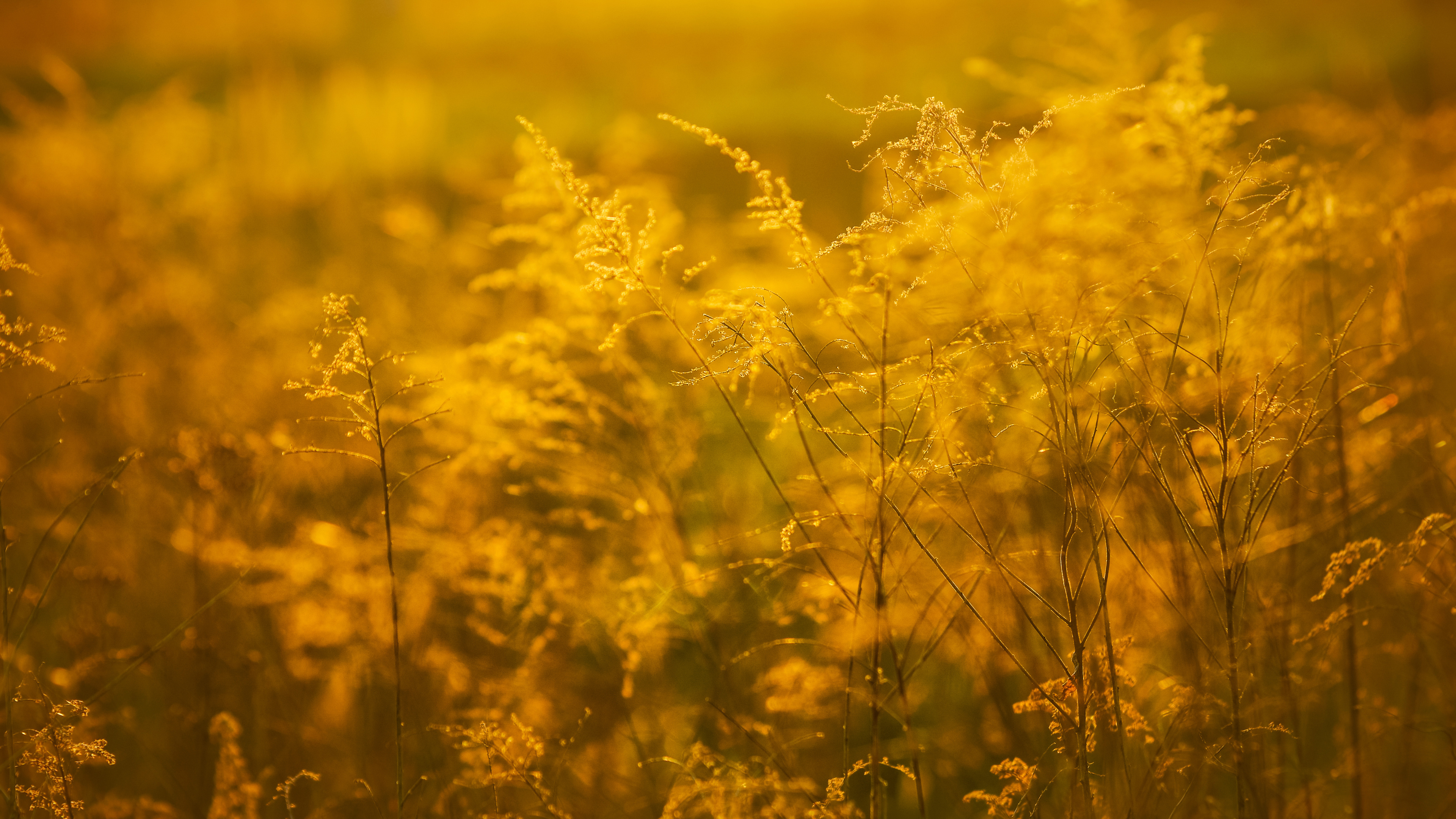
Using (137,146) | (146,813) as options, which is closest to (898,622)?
(146,813)

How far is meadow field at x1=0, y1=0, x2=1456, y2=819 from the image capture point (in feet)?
3.94

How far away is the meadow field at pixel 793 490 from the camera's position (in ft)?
3.94

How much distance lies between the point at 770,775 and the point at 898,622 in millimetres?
615

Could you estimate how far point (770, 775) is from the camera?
4.48 ft

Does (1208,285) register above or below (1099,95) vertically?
above

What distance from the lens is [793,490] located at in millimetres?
2111

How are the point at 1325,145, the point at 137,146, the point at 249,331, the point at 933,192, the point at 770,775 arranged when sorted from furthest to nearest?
the point at 137,146, the point at 249,331, the point at 1325,145, the point at 933,192, the point at 770,775

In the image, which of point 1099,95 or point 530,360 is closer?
point 1099,95

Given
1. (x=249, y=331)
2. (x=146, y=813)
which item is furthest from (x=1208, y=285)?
(x=249, y=331)

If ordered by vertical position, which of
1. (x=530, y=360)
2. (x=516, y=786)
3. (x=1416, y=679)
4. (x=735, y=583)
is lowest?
(x=516, y=786)

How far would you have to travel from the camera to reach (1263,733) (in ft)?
4.52

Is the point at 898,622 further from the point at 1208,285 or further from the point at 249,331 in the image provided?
the point at 249,331

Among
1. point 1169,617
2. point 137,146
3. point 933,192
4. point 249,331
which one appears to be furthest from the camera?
point 137,146

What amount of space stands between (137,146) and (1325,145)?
190 inches
